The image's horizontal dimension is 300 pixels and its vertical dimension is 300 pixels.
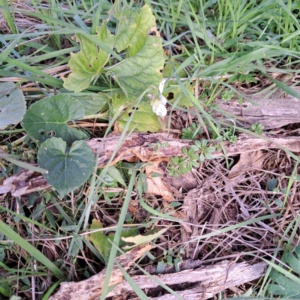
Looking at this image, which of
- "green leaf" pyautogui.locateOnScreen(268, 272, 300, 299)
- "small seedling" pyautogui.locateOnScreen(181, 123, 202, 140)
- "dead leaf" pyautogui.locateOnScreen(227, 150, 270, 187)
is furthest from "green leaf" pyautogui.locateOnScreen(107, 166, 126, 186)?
"green leaf" pyautogui.locateOnScreen(268, 272, 300, 299)

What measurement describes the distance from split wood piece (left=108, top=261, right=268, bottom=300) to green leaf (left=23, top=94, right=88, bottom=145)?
0.70 m

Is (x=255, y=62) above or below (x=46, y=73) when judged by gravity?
below

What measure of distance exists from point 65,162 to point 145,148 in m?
0.36

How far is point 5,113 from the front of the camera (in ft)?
4.35

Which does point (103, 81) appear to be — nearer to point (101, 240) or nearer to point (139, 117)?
point (139, 117)

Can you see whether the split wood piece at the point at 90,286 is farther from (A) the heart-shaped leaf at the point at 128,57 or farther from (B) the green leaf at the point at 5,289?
(A) the heart-shaped leaf at the point at 128,57

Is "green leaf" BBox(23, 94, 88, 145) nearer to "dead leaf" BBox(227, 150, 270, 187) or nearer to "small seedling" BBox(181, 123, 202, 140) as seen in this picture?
"small seedling" BBox(181, 123, 202, 140)

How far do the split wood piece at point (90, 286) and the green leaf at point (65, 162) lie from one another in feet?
1.19

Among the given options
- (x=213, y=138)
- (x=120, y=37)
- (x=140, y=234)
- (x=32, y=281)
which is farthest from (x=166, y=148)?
(x=32, y=281)

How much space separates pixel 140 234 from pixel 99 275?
0.24 metres

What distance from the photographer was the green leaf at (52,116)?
4.41ft

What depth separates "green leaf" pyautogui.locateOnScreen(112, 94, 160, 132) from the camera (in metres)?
1.47

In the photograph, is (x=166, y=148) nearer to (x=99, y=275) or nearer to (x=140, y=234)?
(x=140, y=234)

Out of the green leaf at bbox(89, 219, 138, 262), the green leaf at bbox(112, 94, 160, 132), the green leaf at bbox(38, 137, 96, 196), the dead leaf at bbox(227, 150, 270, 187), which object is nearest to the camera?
the green leaf at bbox(38, 137, 96, 196)
